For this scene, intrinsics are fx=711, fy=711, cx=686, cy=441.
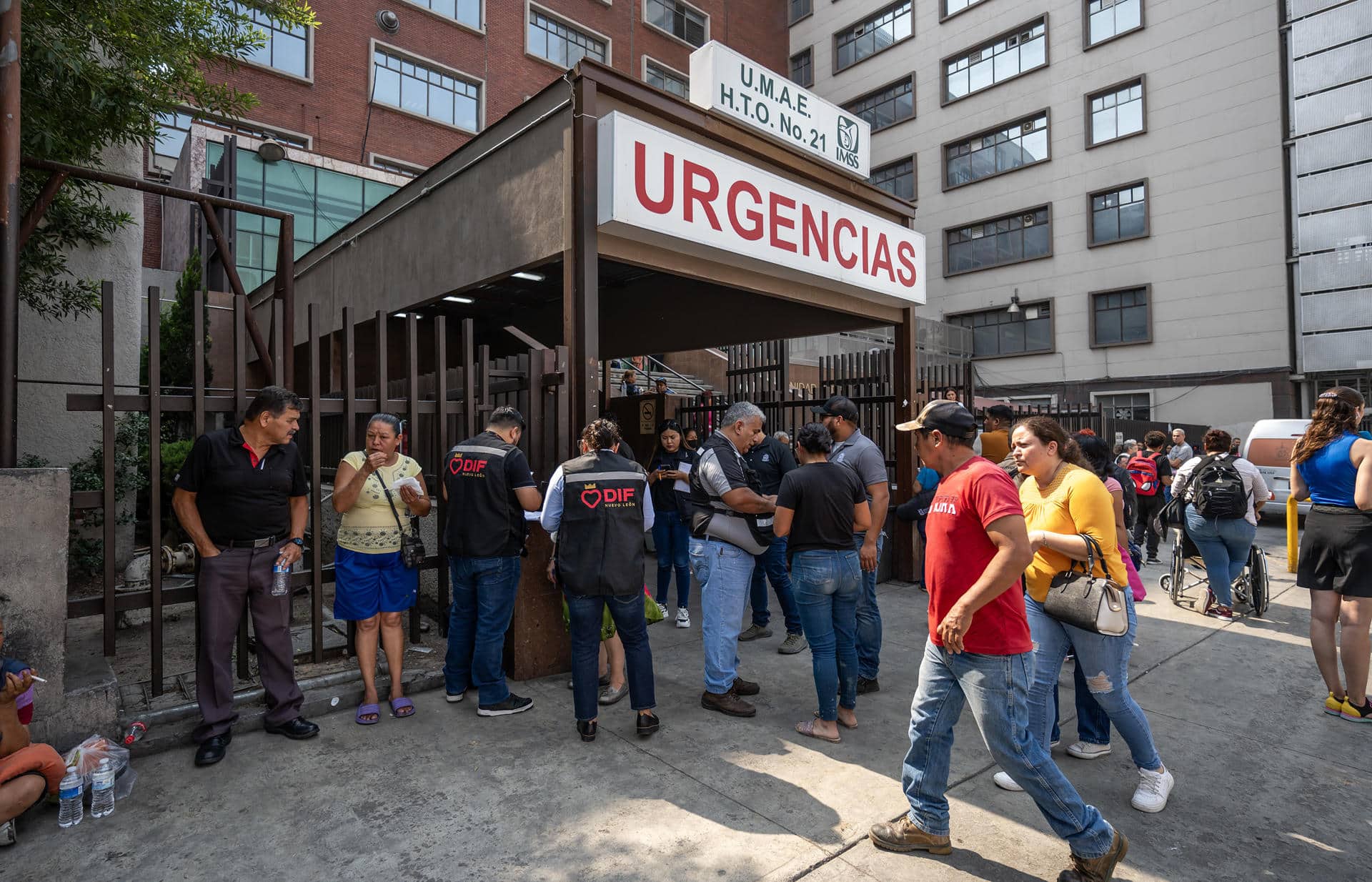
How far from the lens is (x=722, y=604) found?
4.43m

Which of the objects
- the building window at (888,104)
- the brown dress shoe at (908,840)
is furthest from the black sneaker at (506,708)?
the building window at (888,104)

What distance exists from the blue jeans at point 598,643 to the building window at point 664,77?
25.9 metres

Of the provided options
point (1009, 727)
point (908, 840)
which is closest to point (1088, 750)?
point (908, 840)

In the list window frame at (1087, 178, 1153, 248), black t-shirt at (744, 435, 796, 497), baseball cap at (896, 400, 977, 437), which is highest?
window frame at (1087, 178, 1153, 248)

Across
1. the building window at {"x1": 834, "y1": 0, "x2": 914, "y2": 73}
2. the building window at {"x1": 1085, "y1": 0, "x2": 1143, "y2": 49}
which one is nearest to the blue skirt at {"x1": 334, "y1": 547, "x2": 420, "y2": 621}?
the building window at {"x1": 1085, "y1": 0, "x2": 1143, "y2": 49}

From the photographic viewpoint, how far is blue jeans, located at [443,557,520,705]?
434cm

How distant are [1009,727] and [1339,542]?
3.07m

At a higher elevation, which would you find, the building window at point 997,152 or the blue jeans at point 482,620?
the building window at point 997,152

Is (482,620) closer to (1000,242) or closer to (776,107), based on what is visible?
(776,107)

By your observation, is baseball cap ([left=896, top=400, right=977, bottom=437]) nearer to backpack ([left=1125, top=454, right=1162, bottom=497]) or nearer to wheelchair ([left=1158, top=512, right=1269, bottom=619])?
wheelchair ([left=1158, top=512, right=1269, bottom=619])

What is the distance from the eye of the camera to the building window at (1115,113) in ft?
72.2

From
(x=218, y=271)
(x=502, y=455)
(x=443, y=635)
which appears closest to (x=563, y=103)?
(x=502, y=455)

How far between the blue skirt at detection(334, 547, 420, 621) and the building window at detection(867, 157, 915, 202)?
27.1m

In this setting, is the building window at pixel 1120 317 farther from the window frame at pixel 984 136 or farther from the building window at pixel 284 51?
the building window at pixel 284 51
